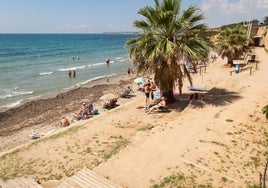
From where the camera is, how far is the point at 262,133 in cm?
1012

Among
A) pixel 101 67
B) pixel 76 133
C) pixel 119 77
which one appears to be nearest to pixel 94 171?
pixel 76 133

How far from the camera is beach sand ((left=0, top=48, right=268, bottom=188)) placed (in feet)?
25.2

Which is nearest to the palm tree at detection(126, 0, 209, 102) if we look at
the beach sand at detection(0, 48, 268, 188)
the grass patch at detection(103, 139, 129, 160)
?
the beach sand at detection(0, 48, 268, 188)

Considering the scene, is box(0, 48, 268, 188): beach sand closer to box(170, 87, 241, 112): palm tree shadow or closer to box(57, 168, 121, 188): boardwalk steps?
box(170, 87, 241, 112): palm tree shadow

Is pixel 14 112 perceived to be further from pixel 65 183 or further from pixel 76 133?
pixel 65 183

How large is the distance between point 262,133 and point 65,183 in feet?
25.2

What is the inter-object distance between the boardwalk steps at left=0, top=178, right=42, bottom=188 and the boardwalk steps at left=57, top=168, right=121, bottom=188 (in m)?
1.03

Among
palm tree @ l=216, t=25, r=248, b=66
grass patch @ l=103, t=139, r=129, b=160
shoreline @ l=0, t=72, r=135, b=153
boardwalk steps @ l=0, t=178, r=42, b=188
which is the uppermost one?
palm tree @ l=216, t=25, r=248, b=66

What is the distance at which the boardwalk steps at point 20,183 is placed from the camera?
7.71 m

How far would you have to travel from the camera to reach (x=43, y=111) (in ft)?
68.0

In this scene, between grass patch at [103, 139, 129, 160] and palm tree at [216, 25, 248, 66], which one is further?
palm tree at [216, 25, 248, 66]

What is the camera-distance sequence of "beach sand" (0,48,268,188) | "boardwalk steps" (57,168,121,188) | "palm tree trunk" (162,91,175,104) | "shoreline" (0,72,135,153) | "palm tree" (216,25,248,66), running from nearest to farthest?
"boardwalk steps" (57,168,121,188)
"beach sand" (0,48,268,188)
"palm tree trunk" (162,91,175,104)
"shoreline" (0,72,135,153)
"palm tree" (216,25,248,66)

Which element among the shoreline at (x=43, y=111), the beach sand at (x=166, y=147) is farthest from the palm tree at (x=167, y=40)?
the shoreline at (x=43, y=111)

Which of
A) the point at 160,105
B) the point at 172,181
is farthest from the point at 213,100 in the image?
the point at 172,181
